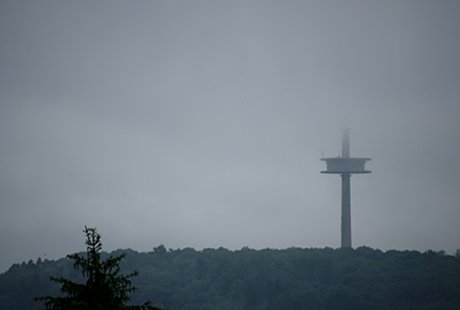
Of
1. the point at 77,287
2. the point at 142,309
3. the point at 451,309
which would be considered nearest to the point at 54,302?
the point at 77,287

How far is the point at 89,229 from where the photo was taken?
59.2 feet

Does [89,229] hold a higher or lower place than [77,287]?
higher

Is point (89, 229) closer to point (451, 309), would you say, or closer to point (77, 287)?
point (77, 287)

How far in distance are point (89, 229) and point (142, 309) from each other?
2077mm

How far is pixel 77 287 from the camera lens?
18.3 m

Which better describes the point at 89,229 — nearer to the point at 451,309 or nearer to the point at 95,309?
the point at 95,309

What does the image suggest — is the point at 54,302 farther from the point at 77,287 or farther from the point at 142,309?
the point at 142,309

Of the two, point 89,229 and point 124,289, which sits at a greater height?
point 89,229

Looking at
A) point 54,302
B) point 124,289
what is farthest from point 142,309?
point 54,302

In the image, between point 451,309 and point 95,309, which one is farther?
point 451,309

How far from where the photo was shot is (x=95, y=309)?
17.9 m

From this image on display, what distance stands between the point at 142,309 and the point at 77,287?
1.46 metres

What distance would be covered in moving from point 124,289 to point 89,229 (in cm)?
152

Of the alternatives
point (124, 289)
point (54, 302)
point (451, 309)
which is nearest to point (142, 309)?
point (124, 289)
